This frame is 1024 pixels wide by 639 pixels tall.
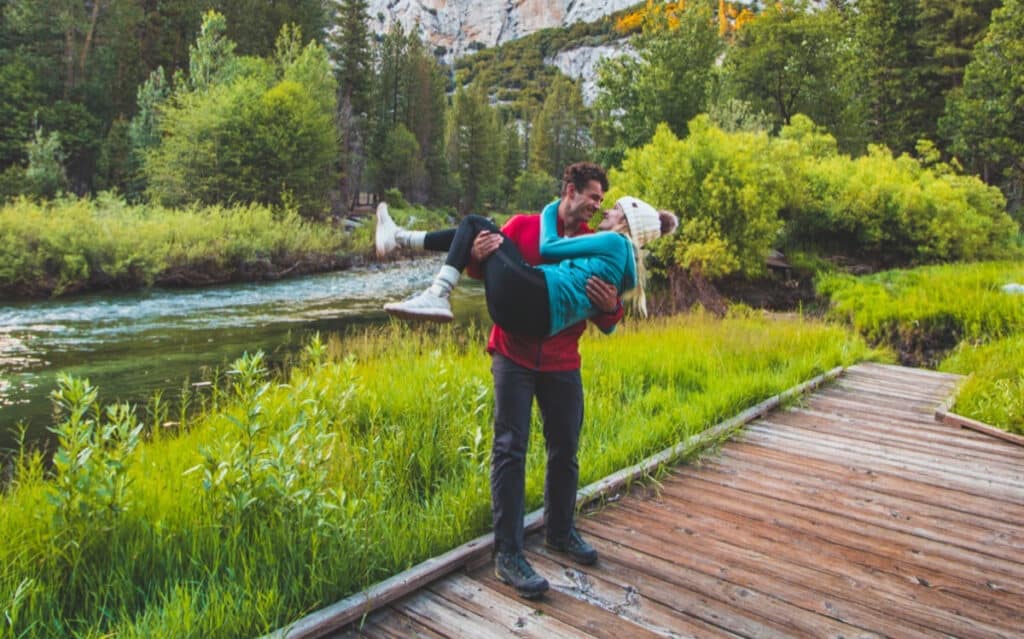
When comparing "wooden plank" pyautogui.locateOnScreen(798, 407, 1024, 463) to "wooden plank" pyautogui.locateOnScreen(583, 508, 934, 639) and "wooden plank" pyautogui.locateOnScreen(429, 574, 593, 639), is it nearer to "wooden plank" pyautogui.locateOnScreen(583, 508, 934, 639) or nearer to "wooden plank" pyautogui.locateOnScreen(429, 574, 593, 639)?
"wooden plank" pyautogui.locateOnScreen(583, 508, 934, 639)

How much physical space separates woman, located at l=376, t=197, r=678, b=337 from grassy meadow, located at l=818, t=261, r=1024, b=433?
180 inches

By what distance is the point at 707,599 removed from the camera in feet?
8.77

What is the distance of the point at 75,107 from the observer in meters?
34.1

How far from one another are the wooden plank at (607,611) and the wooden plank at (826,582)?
1.95 ft

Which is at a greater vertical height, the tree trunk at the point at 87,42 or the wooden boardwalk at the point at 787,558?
the tree trunk at the point at 87,42

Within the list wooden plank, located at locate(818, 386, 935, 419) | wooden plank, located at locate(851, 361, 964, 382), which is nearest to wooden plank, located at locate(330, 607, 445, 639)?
wooden plank, located at locate(818, 386, 935, 419)

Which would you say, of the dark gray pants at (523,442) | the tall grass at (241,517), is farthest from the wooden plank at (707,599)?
the tall grass at (241,517)

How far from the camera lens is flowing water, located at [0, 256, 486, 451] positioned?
8695 mm

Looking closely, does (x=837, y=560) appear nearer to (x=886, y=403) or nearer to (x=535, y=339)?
(x=535, y=339)

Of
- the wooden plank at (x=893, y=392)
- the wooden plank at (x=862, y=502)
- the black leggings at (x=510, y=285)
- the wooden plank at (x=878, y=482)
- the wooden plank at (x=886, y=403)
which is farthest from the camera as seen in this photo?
the wooden plank at (x=893, y=392)

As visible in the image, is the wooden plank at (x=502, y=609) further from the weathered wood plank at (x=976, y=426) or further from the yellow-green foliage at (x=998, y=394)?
the yellow-green foliage at (x=998, y=394)

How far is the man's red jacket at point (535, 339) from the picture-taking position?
9.14ft

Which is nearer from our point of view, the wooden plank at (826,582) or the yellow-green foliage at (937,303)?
the wooden plank at (826,582)

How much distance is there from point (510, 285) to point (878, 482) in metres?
3.25
